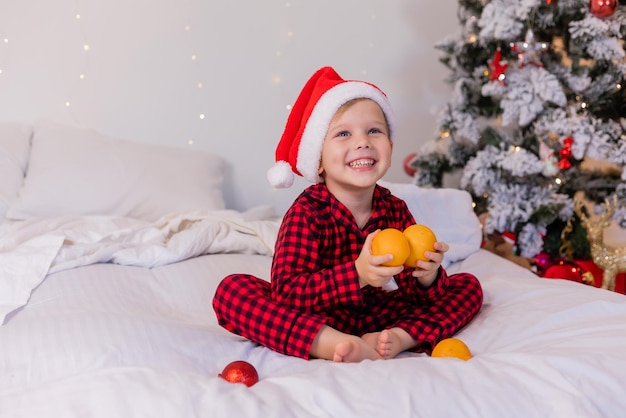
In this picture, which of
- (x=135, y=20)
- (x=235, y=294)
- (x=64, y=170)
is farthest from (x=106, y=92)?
(x=235, y=294)

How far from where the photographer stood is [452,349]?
1253 millimetres

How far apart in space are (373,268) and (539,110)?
151 centimetres

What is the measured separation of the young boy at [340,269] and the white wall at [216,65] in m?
1.34

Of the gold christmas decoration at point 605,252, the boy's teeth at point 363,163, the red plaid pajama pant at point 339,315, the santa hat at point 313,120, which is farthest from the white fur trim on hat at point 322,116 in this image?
the gold christmas decoration at point 605,252

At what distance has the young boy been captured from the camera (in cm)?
127

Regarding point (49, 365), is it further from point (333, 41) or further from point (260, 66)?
point (333, 41)

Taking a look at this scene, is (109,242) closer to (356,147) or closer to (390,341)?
(356,147)

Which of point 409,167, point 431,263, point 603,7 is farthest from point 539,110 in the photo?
point 431,263

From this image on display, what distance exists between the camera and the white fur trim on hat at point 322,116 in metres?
1.49

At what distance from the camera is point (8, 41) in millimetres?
2598

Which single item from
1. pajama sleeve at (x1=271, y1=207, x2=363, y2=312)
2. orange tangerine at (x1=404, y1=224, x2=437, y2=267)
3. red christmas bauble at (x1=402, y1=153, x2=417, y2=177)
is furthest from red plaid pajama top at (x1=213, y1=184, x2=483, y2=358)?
red christmas bauble at (x1=402, y1=153, x2=417, y2=177)

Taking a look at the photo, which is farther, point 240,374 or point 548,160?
point 548,160

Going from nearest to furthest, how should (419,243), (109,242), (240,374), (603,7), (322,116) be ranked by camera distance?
(240,374) → (419,243) → (322,116) → (109,242) → (603,7)

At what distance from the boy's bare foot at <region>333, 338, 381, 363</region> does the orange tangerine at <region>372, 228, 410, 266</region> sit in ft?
0.48
